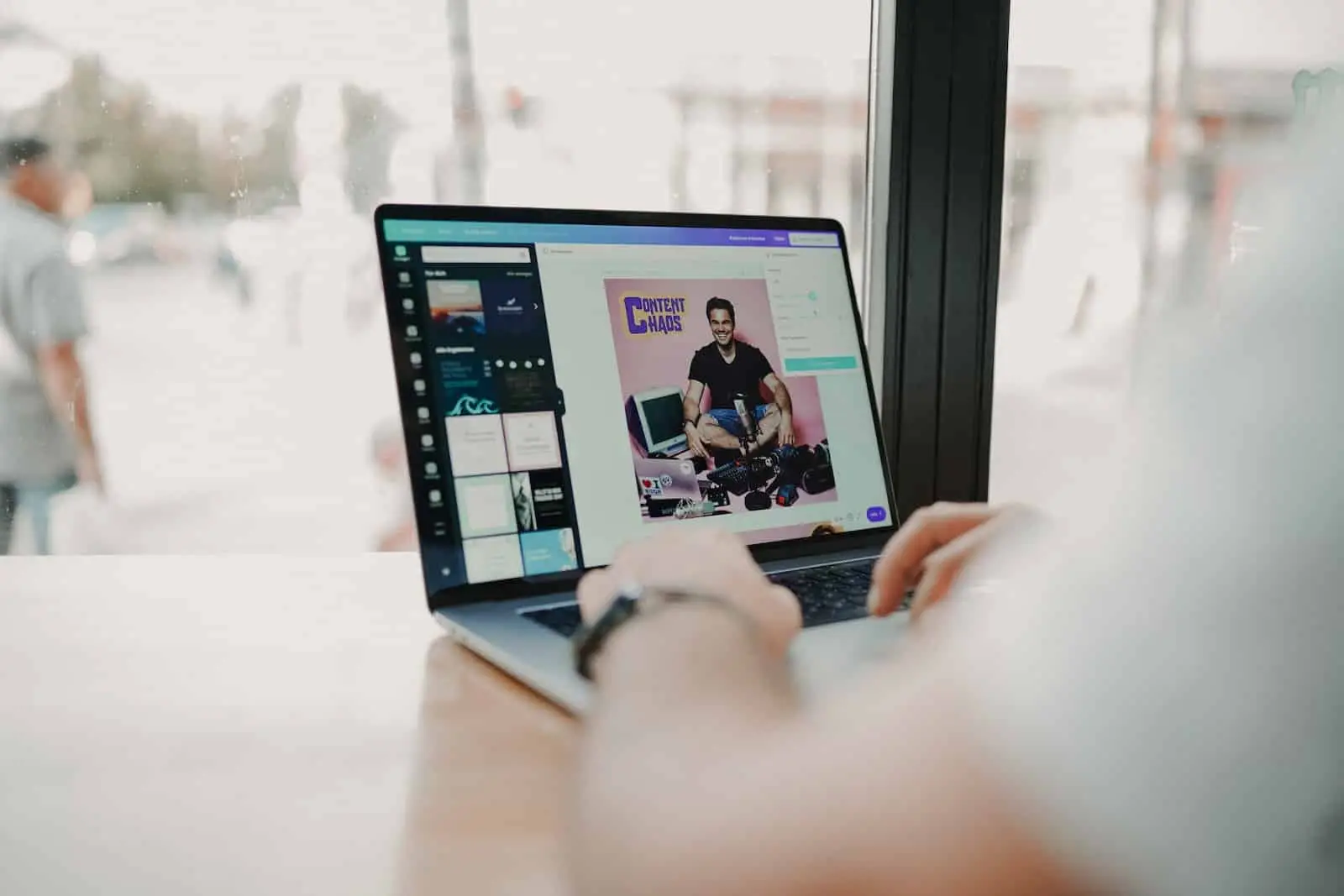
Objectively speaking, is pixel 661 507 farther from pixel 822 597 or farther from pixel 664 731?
pixel 664 731

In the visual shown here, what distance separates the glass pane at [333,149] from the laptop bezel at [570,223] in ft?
0.76

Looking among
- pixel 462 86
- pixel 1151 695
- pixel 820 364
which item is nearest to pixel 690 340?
pixel 820 364

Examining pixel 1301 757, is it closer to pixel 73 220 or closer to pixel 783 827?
pixel 783 827

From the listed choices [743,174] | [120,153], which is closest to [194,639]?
[120,153]

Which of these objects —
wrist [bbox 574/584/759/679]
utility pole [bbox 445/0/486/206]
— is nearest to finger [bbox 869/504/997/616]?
wrist [bbox 574/584/759/679]

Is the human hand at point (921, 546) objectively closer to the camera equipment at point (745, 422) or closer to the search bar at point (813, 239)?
the camera equipment at point (745, 422)

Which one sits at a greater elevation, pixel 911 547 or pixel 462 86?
pixel 462 86

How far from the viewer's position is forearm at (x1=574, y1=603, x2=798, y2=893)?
35 centimetres

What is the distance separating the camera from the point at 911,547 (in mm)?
743

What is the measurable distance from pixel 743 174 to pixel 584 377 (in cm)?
55

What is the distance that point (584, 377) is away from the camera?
89 centimetres

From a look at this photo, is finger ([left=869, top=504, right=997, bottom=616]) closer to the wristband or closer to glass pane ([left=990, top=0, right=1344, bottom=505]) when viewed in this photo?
the wristband

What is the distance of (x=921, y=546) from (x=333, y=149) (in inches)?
34.3

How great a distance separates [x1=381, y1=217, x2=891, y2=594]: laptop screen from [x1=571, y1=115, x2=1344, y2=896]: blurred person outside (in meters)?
0.52
